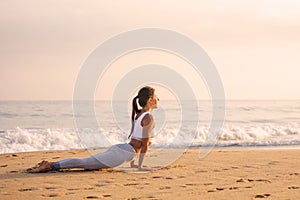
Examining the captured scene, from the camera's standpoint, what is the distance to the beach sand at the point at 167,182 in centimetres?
626

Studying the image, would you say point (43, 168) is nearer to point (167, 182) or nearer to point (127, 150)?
point (127, 150)

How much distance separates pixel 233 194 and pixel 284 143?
11.1 metres

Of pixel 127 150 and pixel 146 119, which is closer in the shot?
pixel 146 119

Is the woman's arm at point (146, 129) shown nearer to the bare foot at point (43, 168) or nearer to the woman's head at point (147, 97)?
the woman's head at point (147, 97)

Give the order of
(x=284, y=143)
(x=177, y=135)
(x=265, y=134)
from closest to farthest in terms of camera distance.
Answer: (x=284, y=143)
(x=177, y=135)
(x=265, y=134)

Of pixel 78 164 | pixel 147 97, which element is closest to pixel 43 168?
pixel 78 164

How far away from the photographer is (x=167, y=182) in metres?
7.23

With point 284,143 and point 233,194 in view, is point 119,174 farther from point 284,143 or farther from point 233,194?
point 284,143

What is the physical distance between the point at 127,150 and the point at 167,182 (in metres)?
1.27

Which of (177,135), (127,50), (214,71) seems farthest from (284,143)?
(127,50)

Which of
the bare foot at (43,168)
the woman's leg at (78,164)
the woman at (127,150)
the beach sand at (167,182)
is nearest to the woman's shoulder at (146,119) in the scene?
the woman at (127,150)

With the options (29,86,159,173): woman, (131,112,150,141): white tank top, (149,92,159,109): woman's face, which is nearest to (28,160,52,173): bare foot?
(29,86,159,173): woman

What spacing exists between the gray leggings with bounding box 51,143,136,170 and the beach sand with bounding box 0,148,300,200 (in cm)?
12

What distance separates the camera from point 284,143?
16.7 meters
